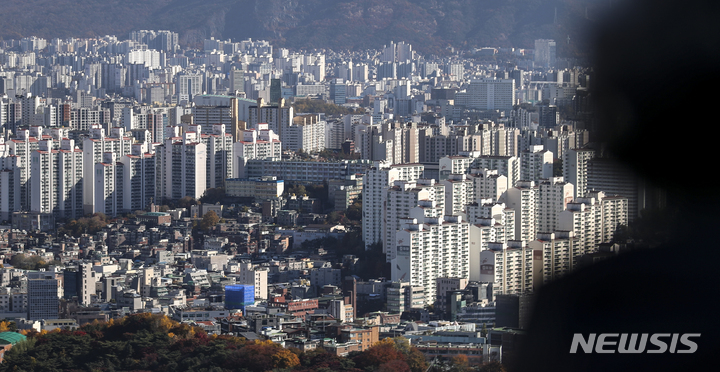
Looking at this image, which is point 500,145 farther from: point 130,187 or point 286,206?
point 130,187

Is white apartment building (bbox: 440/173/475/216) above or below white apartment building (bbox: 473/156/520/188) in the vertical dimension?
below

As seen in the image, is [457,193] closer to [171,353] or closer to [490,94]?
[171,353]

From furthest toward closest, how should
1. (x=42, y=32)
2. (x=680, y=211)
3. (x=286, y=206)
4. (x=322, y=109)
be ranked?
1. (x=42, y=32)
2. (x=322, y=109)
3. (x=286, y=206)
4. (x=680, y=211)

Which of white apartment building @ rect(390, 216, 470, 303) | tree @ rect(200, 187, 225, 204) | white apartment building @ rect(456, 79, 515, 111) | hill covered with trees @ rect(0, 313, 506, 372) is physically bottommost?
hill covered with trees @ rect(0, 313, 506, 372)

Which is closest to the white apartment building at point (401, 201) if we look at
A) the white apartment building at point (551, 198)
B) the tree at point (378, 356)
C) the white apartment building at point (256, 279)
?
the white apartment building at point (551, 198)

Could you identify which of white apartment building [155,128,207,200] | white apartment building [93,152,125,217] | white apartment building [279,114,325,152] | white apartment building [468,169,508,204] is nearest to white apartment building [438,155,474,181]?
white apartment building [468,169,508,204]

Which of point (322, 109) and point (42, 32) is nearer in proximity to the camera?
point (322, 109)

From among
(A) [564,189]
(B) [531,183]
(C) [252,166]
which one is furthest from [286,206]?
(A) [564,189]

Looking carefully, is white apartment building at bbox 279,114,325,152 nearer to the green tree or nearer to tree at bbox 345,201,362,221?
the green tree
